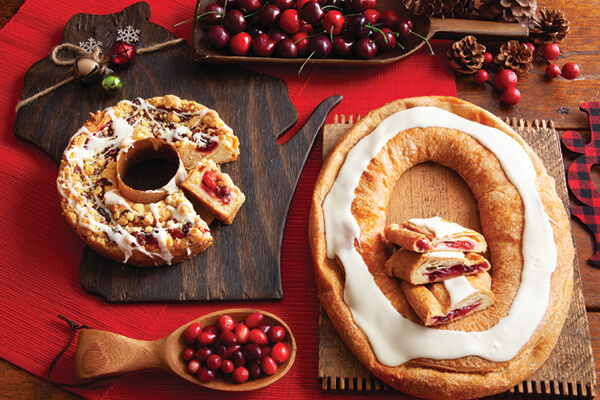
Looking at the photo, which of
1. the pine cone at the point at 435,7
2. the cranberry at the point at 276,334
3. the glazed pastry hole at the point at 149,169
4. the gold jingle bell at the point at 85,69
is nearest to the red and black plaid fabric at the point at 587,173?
the pine cone at the point at 435,7

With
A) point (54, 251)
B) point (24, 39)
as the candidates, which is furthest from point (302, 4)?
point (54, 251)

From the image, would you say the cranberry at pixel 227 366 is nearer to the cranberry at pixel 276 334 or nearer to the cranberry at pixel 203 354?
the cranberry at pixel 203 354

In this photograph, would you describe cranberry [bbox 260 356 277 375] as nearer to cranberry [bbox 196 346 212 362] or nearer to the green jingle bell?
cranberry [bbox 196 346 212 362]

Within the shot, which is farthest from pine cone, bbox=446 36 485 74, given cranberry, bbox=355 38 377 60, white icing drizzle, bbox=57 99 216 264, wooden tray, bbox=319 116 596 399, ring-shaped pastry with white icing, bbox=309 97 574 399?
white icing drizzle, bbox=57 99 216 264

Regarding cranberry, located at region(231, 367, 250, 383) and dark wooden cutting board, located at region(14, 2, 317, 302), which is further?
dark wooden cutting board, located at region(14, 2, 317, 302)

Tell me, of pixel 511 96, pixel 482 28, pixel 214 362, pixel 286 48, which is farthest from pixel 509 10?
pixel 214 362

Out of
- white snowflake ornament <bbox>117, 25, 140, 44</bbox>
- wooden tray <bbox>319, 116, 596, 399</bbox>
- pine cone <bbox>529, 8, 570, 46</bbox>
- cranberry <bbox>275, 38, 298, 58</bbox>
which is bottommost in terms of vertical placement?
wooden tray <bbox>319, 116, 596, 399</bbox>
